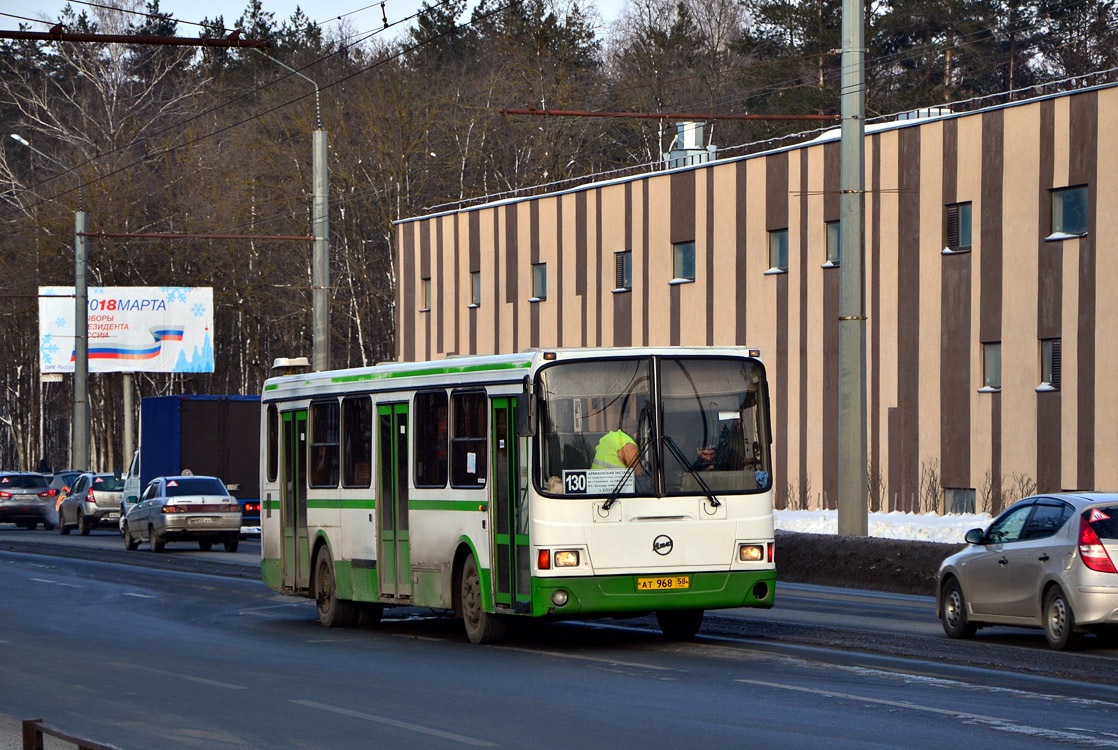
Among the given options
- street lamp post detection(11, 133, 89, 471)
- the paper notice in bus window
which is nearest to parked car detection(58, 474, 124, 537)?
street lamp post detection(11, 133, 89, 471)

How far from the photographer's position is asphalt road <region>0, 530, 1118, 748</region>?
11070 mm

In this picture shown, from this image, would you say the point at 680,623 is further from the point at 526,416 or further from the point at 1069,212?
the point at 1069,212

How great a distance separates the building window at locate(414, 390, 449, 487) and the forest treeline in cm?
4550

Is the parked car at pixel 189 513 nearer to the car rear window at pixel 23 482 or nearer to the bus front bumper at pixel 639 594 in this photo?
the car rear window at pixel 23 482

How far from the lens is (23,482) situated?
54.7m

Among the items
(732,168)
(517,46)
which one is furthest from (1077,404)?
(517,46)

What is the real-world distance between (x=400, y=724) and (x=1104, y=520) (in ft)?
21.3

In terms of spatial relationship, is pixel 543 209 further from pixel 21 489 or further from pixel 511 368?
pixel 511 368

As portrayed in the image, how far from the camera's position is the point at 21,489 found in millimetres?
54562

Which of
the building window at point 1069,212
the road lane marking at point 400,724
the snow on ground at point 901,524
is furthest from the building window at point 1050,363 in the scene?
the road lane marking at point 400,724

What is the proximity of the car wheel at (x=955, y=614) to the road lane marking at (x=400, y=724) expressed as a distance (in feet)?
21.6

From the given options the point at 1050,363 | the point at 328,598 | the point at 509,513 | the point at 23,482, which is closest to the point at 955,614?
the point at 509,513

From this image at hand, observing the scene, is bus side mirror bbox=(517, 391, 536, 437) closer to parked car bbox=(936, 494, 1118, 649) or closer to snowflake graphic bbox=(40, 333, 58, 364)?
parked car bbox=(936, 494, 1118, 649)

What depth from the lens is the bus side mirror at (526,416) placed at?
609 inches
